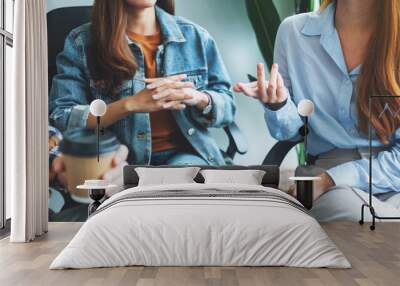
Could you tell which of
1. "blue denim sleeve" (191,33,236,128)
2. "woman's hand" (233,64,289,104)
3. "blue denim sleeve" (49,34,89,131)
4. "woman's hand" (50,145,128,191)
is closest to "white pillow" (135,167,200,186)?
"woman's hand" (50,145,128,191)

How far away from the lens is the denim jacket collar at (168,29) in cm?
829

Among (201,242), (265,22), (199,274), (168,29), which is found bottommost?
(199,274)

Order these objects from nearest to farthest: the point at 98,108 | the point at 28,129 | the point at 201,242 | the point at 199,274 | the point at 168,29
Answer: the point at 199,274 → the point at 201,242 → the point at 28,129 → the point at 98,108 → the point at 168,29

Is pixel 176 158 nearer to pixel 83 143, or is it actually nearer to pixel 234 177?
pixel 234 177

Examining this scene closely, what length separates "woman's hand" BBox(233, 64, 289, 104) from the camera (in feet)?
27.2

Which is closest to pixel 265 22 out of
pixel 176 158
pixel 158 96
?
pixel 158 96

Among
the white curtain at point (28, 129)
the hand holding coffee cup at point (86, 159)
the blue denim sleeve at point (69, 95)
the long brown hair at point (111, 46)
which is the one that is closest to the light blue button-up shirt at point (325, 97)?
the long brown hair at point (111, 46)

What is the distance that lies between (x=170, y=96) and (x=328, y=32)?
231 centimetres

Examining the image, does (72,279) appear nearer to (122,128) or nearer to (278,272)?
(278,272)

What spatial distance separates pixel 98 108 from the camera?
788 centimetres

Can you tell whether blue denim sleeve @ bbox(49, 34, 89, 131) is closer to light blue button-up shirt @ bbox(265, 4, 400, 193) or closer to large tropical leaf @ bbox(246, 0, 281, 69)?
large tropical leaf @ bbox(246, 0, 281, 69)

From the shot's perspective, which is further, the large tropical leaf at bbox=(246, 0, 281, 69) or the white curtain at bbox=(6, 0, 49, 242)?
the large tropical leaf at bbox=(246, 0, 281, 69)

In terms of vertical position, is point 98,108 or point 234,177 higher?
point 98,108

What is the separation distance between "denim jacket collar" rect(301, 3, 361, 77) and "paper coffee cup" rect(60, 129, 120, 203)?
10.0 feet
